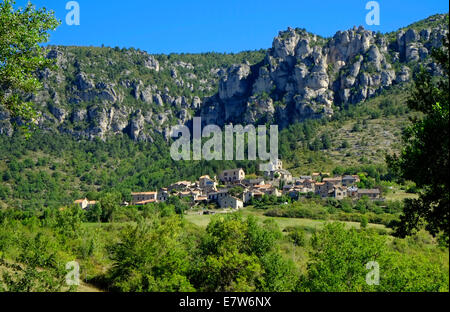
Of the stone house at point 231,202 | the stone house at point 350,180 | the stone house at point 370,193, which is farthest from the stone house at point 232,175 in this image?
the stone house at point 370,193

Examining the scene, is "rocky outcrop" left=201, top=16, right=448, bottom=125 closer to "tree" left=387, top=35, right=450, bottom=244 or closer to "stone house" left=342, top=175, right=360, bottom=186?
"stone house" left=342, top=175, right=360, bottom=186

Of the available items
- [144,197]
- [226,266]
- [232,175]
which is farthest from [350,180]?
[226,266]

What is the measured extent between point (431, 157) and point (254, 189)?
88.4 m

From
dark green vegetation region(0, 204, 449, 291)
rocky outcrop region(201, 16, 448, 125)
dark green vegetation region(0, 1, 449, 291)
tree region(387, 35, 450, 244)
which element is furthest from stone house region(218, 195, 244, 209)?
rocky outcrop region(201, 16, 448, 125)

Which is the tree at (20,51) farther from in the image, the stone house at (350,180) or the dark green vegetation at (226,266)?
the stone house at (350,180)

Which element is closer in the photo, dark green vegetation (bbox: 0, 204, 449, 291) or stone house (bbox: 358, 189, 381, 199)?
dark green vegetation (bbox: 0, 204, 449, 291)

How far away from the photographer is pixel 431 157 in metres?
10.9

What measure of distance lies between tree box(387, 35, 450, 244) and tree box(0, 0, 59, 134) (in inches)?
503

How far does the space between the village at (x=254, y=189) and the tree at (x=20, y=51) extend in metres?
72.7

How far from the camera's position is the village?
90688 mm

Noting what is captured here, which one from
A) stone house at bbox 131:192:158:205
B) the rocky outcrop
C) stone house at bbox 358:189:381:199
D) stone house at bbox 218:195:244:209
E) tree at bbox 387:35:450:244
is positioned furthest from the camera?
the rocky outcrop

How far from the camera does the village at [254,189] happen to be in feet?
298

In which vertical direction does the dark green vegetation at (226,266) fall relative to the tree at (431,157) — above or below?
below

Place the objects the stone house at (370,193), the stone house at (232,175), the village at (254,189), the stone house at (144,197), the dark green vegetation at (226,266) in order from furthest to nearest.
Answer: the stone house at (232,175) < the stone house at (144,197) < the village at (254,189) < the stone house at (370,193) < the dark green vegetation at (226,266)
